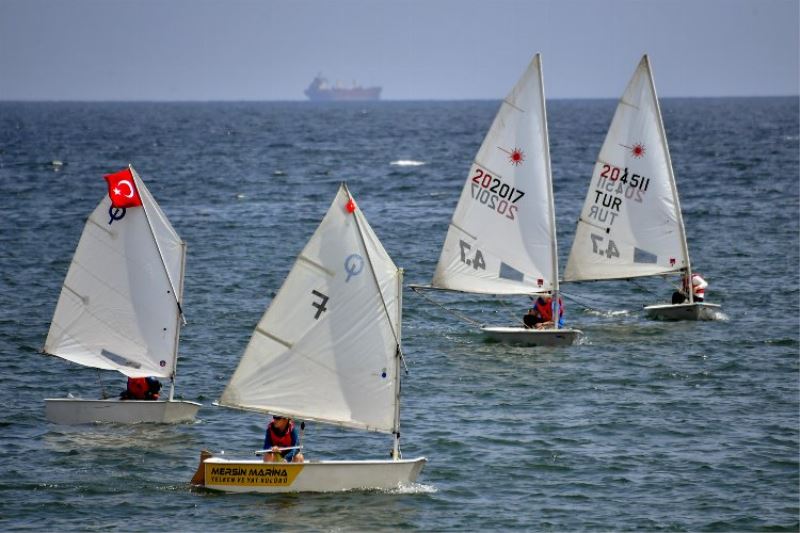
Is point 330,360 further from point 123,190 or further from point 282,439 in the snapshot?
A: point 123,190

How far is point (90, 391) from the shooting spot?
4019cm

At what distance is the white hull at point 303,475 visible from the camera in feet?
96.9

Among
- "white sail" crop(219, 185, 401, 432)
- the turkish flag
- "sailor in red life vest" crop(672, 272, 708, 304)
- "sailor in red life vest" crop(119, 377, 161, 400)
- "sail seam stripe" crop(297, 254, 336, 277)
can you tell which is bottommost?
"sailor in red life vest" crop(119, 377, 161, 400)

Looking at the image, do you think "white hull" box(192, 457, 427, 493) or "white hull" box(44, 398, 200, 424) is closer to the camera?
"white hull" box(192, 457, 427, 493)

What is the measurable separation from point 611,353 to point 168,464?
18318mm

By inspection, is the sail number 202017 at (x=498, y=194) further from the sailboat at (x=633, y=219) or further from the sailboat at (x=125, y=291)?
the sailboat at (x=125, y=291)

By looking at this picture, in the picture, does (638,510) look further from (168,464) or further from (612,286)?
(612,286)

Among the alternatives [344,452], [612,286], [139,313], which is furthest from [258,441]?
[612,286]

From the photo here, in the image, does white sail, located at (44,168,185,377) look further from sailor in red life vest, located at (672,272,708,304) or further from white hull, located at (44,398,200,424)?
sailor in red life vest, located at (672,272,708,304)

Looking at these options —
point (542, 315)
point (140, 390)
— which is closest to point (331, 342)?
point (140, 390)

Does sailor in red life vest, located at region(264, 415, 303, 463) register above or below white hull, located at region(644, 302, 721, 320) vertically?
below

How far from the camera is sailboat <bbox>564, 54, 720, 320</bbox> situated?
50.0 m

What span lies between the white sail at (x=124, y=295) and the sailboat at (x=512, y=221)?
39.5ft

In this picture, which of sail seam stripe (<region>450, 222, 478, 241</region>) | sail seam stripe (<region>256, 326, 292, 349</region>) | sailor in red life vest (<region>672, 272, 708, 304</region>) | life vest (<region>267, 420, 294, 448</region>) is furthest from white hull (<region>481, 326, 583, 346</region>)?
life vest (<region>267, 420, 294, 448</region>)
